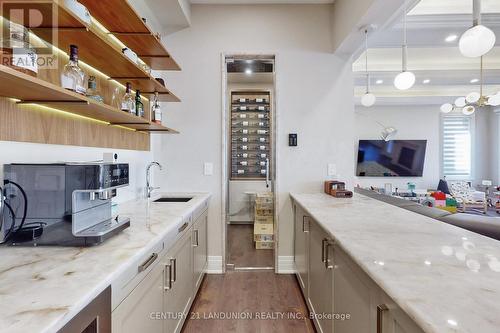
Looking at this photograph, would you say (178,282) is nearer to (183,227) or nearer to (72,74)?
(183,227)

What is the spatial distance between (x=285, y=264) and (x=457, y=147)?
23.9ft

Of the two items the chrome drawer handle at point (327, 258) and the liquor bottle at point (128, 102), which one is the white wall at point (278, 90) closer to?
the liquor bottle at point (128, 102)

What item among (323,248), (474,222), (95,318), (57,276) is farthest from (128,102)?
(474,222)

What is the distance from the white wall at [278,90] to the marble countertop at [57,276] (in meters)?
1.74

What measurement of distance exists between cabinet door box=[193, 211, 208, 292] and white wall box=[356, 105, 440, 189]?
574cm

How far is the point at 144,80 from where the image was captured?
6.77 feet

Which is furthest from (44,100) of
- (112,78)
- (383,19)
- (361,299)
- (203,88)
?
(383,19)

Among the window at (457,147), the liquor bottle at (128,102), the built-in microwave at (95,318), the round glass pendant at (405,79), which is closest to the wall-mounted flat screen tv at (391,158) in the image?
the window at (457,147)

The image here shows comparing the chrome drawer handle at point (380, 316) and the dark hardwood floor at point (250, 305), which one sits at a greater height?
the chrome drawer handle at point (380, 316)

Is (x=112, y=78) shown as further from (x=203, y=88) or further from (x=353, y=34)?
(x=353, y=34)

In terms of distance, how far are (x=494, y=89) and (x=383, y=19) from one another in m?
7.48

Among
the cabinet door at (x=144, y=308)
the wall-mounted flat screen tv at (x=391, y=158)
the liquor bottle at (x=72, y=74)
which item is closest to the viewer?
the cabinet door at (x=144, y=308)

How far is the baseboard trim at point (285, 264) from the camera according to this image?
10.3 feet

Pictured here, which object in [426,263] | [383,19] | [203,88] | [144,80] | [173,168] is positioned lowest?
[426,263]
